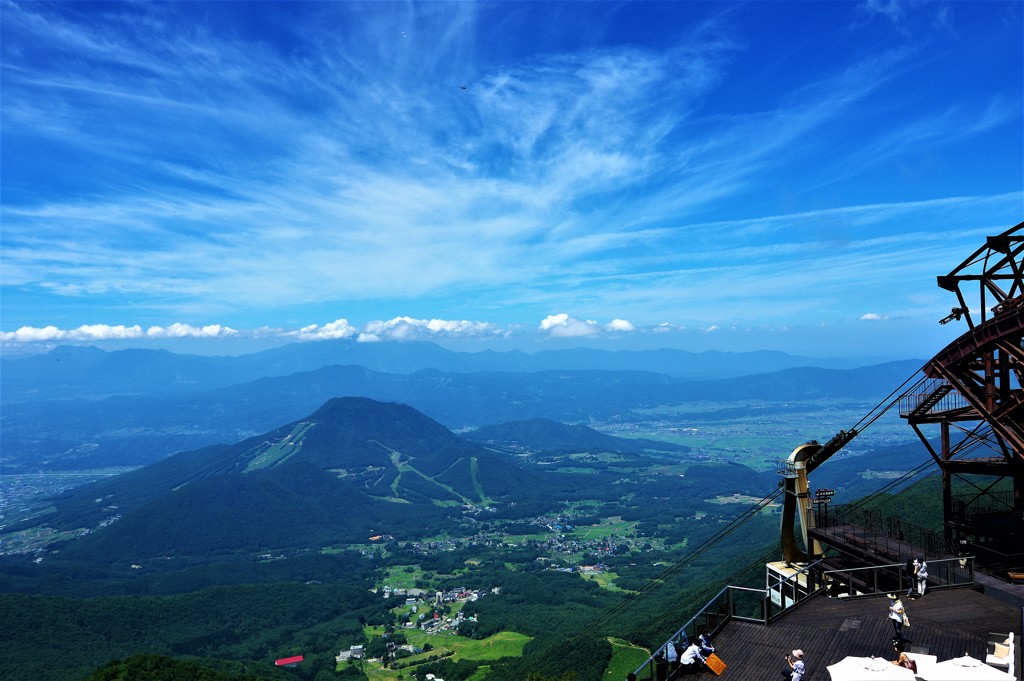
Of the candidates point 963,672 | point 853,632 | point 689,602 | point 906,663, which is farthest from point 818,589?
point 689,602

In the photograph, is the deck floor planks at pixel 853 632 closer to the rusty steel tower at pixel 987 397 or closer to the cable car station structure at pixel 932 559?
the cable car station structure at pixel 932 559

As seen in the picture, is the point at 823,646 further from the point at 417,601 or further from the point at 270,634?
the point at 417,601

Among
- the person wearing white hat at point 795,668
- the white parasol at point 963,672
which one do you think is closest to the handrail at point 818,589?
the person wearing white hat at point 795,668

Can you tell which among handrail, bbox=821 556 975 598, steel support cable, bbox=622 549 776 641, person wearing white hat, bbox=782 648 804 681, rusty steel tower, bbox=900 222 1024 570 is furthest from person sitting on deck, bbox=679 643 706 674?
steel support cable, bbox=622 549 776 641

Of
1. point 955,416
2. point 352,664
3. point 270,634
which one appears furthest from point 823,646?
point 270,634

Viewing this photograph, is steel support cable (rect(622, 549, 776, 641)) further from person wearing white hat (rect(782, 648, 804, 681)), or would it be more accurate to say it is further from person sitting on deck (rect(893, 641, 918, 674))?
person wearing white hat (rect(782, 648, 804, 681))
